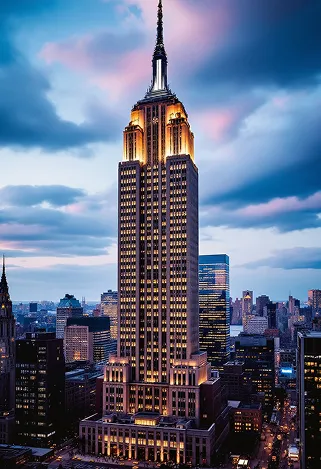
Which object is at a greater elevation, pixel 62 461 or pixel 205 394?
pixel 205 394

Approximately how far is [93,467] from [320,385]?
81.2 meters

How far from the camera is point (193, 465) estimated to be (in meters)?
179

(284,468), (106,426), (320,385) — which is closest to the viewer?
(320,385)

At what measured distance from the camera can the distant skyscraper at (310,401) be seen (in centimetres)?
15975

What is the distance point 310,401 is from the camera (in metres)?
164

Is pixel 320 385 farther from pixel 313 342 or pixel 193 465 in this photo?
pixel 193 465

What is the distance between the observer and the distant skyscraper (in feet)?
524

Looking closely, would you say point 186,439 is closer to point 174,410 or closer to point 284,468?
point 174,410

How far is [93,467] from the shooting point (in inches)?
6816

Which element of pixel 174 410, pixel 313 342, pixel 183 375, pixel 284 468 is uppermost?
pixel 313 342

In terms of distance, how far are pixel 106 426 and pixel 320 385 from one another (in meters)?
80.9

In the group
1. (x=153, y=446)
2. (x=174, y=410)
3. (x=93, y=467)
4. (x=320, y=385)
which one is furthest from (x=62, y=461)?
(x=320, y=385)

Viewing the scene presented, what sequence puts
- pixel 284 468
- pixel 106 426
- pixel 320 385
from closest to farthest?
1. pixel 320 385
2. pixel 284 468
3. pixel 106 426

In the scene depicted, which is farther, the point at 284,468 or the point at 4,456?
the point at 284,468
